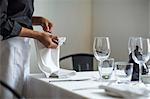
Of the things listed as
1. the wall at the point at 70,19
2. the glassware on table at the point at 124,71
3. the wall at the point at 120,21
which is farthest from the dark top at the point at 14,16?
the wall at the point at 120,21

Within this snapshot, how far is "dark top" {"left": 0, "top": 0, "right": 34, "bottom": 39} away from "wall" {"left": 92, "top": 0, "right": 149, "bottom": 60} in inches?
53.9

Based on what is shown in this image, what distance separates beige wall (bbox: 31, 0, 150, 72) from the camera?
2.85 m

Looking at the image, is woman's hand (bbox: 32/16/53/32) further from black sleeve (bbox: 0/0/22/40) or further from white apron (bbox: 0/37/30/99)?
black sleeve (bbox: 0/0/22/40)

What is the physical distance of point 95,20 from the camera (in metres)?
3.21

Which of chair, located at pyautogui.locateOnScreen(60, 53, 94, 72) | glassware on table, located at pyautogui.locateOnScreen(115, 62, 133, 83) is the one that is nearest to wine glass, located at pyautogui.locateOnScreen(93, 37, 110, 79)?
glassware on table, located at pyautogui.locateOnScreen(115, 62, 133, 83)

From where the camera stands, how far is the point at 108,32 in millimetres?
3090

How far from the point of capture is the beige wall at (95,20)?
112 inches

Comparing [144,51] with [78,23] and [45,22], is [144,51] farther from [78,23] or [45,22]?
[78,23]

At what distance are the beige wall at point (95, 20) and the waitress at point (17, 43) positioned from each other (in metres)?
1.16

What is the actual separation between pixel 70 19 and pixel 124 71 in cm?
179

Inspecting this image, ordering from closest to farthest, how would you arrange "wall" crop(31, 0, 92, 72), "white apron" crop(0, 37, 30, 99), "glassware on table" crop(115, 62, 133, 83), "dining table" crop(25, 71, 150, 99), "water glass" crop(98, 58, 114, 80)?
"dining table" crop(25, 71, 150, 99)
"glassware on table" crop(115, 62, 133, 83)
"water glass" crop(98, 58, 114, 80)
"white apron" crop(0, 37, 30, 99)
"wall" crop(31, 0, 92, 72)

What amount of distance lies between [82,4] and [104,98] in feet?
7.42

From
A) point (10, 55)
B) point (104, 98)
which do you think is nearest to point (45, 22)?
point (10, 55)

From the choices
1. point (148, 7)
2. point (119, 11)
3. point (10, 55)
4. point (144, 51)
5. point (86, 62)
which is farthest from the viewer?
point (119, 11)
